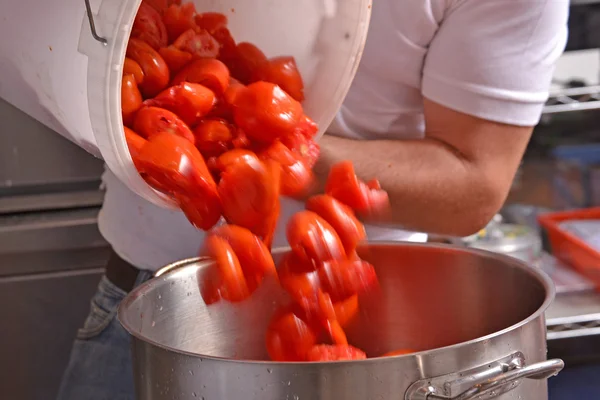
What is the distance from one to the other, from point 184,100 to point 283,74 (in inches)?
4.6

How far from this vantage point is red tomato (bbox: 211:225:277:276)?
28.5 inches

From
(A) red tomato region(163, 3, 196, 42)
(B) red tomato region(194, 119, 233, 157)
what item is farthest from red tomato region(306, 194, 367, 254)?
(A) red tomato region(163, 3, 196, 42)

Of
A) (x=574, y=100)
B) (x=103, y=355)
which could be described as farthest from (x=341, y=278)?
(x=574, y=100)

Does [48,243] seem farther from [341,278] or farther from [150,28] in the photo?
[341,278]

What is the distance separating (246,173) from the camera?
733 millimetres

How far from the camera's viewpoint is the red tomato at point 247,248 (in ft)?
2.38

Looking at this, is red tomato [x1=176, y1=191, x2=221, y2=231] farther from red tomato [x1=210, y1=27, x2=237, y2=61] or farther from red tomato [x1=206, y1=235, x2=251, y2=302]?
red tomato [x1=210, y1=27, x2=237, y2=61]

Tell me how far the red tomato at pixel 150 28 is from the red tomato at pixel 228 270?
22 centimetres

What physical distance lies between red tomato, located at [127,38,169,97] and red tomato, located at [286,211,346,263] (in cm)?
19

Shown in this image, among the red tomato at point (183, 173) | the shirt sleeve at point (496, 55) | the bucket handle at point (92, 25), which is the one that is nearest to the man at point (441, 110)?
the shirt sleeve at point (496, 55)

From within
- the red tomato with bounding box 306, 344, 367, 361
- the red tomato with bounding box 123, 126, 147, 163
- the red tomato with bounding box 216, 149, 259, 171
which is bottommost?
the red tomato with bounding box 306, 344, 367, 361

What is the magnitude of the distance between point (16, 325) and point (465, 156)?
1006 mm

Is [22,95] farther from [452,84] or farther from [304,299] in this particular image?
[452,84]

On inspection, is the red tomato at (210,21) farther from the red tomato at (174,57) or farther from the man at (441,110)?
the man at (441,110)
